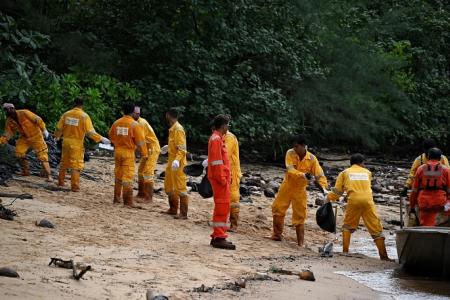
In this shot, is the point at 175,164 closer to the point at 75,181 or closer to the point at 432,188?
the point at 75,181

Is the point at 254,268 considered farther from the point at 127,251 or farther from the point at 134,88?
the point at 134,88

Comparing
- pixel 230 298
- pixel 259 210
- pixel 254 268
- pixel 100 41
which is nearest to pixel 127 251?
pixel 254 268

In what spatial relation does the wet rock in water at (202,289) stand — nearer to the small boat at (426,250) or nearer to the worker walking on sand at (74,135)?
the small boat at (426,250)

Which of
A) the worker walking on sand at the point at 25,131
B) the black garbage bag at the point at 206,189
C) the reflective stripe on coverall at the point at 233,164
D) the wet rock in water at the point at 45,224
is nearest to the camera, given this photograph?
the wet rock in water at the point at 45,224

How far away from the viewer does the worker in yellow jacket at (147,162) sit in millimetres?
15164

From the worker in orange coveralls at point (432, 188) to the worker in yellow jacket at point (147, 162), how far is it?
4.93 m

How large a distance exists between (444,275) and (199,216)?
510cm

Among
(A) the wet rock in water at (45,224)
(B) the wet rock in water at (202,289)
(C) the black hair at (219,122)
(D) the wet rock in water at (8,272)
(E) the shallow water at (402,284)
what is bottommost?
(E) the shallow water at (402,284)

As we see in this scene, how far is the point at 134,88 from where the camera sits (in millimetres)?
23953

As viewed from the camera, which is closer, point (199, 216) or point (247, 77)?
point (199, 216)

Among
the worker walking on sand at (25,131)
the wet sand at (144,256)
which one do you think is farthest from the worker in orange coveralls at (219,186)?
the worker walking on sand at (25,131)

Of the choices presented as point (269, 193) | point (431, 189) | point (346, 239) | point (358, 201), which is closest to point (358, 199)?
point (358, 201)

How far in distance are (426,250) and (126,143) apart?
18.6 ft

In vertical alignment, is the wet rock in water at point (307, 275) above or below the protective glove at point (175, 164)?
below
